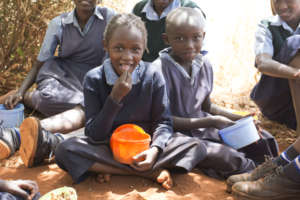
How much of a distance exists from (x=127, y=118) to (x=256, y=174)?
3.30ft

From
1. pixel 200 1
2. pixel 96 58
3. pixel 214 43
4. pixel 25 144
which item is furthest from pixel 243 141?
pixel 200 1

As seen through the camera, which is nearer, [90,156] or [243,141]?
[90,156]

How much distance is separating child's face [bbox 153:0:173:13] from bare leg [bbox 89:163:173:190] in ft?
6.34

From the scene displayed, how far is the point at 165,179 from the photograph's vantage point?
292 cm

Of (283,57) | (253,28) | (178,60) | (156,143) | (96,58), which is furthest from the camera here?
(253,28)

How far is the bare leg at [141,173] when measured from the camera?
2906 mm

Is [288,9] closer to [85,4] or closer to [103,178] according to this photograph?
[85,4]

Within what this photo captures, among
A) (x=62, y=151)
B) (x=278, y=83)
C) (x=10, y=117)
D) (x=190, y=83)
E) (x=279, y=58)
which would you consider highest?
(x=279, y=58)

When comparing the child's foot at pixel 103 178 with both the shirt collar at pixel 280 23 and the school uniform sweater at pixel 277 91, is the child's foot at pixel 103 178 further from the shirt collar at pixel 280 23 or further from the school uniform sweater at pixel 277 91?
the shirt collar at pixel 280 23

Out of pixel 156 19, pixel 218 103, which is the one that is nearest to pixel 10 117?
pixel 156 19

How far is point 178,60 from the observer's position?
348 centimetres

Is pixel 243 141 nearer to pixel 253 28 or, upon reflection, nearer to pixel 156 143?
pixel 156 143

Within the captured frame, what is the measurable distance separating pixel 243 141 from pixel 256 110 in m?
2.01

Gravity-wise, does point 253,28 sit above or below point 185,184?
above
